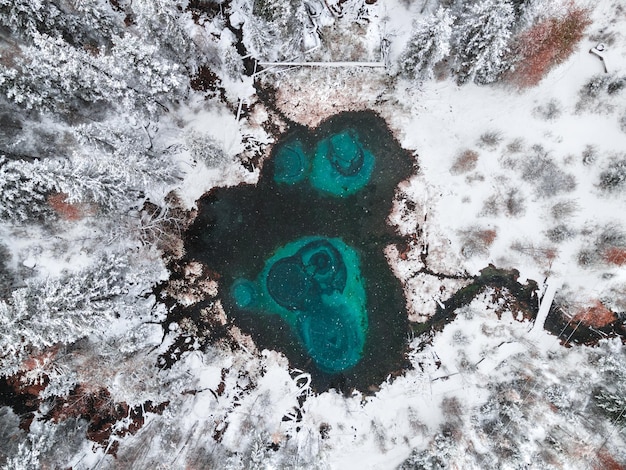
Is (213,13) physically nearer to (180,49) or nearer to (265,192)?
(180,49)

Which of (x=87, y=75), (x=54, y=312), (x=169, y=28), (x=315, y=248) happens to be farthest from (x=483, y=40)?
(x=54, y=312)

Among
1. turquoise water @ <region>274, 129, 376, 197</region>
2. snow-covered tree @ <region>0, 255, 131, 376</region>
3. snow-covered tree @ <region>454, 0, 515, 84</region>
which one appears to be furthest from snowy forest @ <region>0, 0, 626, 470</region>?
snow-covered tree @ <region>0, 255, 131, 376</region>

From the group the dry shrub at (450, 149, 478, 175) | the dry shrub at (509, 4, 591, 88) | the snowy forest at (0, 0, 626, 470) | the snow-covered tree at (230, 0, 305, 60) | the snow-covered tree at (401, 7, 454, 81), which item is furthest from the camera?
the dry shrub at (450, 149, 478, 175)

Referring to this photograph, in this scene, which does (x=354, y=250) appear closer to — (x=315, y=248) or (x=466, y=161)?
(x=315, y=248)

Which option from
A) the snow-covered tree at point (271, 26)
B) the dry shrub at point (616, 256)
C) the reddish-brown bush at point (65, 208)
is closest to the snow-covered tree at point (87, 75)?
the reddish-brown bush at point (65, 208)

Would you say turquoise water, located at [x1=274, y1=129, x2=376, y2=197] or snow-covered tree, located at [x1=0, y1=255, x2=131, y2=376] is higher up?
turquoise water, located at [x1=274, y1=129, x2=376, y2=197]

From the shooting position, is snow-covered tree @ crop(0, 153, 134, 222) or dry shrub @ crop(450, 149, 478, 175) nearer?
snow-covered tree @ crop(0, 153, 134, 222)

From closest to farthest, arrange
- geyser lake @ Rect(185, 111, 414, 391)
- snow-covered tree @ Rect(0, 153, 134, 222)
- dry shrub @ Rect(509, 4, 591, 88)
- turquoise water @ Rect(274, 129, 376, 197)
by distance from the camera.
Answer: snow-covered tree @ Rect(0, 153, 134, 222) → dry shrub @ Rect(509, 4, 591, 88) → geyser lake @ Rect(185, 111, 414, 391) → turquoise water @ Rect(274, 129, 376, 197)

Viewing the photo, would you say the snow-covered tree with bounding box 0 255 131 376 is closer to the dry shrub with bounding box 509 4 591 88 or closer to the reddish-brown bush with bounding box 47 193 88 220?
the reddish-brown bush with bounding box 47 193 88 220
